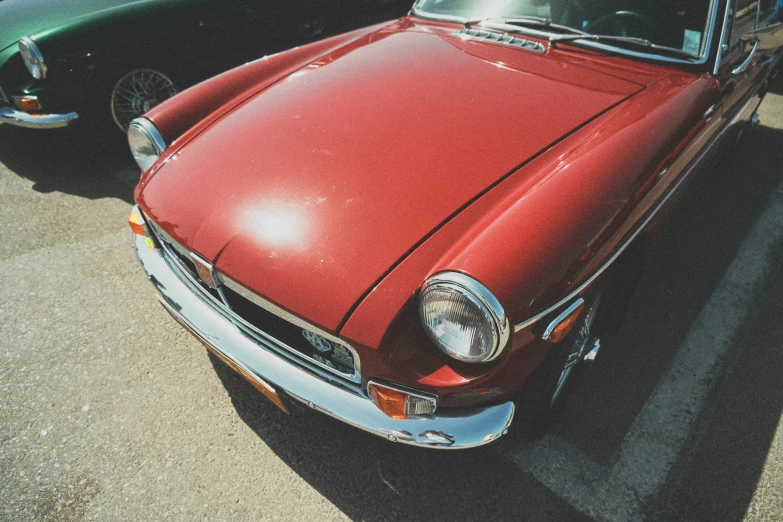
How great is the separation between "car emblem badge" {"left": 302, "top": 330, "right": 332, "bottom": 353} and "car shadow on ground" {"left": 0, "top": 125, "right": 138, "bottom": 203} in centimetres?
235

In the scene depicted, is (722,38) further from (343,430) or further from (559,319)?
(343,430)

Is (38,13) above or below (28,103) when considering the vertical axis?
above

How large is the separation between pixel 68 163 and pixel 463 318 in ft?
11.8

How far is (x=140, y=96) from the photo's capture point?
12.3 feet

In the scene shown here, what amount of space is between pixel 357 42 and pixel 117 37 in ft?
6.21

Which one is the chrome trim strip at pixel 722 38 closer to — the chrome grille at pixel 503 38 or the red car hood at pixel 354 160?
the red car hood at pixel 354 160

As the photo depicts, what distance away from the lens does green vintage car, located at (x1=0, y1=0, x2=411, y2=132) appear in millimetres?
3375

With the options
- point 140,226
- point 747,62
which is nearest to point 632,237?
point 747,62

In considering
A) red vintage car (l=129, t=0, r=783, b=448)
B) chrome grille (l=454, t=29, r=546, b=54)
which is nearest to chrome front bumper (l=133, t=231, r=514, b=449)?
red vintage car (l=129, t=0, r=783, b=448)

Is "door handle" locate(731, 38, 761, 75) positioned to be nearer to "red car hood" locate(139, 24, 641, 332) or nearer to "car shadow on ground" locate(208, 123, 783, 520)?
"car shadow on ground" locate(208, 123, 783, 520)

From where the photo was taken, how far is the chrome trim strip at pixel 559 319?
1.46 m

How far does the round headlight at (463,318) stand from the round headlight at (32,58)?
327cm

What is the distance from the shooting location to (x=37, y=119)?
11.2ft

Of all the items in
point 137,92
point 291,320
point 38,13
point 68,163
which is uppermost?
point 38,13
